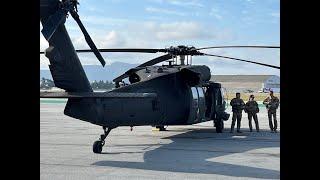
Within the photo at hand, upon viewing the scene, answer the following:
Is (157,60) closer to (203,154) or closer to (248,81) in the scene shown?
(203,154)

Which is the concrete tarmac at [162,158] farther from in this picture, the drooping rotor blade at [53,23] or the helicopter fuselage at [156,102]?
the drooping rotor blade at [53,23]

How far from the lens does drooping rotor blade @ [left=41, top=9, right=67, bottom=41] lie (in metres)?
7.91

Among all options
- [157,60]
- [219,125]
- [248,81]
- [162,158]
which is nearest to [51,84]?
[162,158]

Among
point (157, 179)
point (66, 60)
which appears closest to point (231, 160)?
point (157, 179)

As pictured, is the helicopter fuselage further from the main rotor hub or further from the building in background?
Result: the building in background

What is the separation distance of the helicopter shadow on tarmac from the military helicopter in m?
0.84

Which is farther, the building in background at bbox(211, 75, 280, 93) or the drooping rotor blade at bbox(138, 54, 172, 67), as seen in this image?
the building in background at bbox(211, 75, 280, 93)

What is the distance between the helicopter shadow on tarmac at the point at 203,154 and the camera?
8.02m

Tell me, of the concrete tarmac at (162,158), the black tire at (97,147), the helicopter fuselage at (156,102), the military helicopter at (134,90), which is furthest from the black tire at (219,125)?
the black tire at (97,147)

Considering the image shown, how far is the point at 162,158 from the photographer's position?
9625 millimetres

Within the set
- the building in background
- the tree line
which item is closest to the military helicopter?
the tree line
